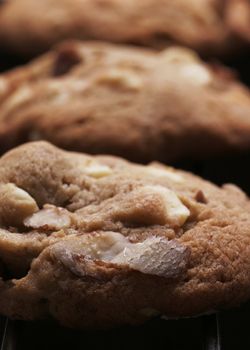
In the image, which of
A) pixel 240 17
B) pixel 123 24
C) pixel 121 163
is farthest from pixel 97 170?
pixel 240 17

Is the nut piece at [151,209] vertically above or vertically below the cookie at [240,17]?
below

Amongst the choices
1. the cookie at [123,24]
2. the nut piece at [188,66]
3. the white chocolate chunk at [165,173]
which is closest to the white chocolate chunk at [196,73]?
the nut piece at [188,66]

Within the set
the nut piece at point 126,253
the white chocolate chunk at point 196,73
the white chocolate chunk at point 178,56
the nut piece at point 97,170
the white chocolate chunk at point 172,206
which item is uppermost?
the white chocolate chunk at point 178,56

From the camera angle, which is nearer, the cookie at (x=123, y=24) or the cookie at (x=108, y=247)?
the cookie at (x=108, y=247)

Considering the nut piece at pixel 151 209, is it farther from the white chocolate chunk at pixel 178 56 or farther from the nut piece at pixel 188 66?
the white chocolate chunk at pixel 178 56

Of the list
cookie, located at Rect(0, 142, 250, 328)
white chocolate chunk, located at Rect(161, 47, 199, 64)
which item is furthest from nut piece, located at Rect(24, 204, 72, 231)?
white chocolate chunk, located at Rect(161, 47, 199, 64)

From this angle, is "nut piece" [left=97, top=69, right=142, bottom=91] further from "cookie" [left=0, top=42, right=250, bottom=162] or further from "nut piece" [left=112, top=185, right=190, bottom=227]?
"nut piece" [left=112, top=185, right=190, bottom=227]

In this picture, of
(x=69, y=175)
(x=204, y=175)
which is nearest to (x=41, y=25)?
(x=204, y=175)

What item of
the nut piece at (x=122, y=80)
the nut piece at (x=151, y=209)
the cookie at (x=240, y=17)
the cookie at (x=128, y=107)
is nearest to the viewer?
the nut piece at (x=151, y=209)

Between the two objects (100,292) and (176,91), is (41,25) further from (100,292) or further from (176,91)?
(100,292)
